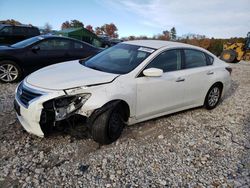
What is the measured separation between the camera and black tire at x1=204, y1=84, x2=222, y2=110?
17.2ft

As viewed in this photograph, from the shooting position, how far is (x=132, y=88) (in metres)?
3.63

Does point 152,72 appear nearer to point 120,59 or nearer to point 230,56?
point 120,59

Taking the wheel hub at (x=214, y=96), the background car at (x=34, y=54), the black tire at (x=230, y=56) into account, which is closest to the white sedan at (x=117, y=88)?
the wheel hub at (x=214, y=96)

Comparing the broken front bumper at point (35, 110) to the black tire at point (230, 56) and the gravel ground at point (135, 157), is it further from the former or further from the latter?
the black tire at point (230, 56)

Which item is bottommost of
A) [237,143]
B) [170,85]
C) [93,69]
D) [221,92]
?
[237,143]

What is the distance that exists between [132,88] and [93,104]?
2.38 feet

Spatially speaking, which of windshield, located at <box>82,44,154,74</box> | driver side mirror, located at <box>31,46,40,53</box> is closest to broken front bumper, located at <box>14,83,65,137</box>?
windshield, located at <box>82,44,154,74</box>

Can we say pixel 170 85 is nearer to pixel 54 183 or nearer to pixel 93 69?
pixel 93 69

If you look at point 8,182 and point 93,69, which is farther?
point 93,69

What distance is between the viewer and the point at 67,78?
3.38m

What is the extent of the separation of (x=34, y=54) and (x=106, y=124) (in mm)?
4471

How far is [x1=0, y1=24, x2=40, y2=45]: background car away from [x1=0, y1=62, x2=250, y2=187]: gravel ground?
10164mm

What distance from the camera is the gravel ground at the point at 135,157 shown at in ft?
9.31

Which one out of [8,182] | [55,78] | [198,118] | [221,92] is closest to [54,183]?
[8,182]
